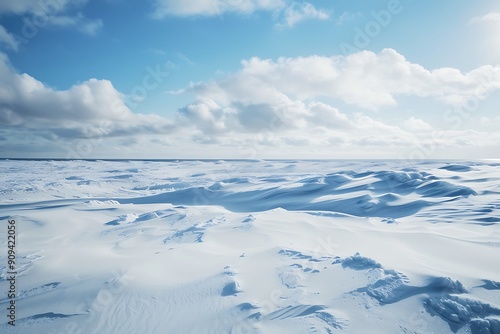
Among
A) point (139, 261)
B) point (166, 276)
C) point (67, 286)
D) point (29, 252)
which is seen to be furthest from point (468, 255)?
point (29, 252)

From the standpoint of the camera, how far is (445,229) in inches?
276

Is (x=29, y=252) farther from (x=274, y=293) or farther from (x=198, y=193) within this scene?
(x=198, y=193)

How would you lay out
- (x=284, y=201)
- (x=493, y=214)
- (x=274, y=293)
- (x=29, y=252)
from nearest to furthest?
(x=274, y=293) < (x=29, y=252) < (x=493, y=214) < (x=284, y=201)

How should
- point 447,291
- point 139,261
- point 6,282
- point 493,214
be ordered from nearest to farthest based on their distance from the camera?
point 447,291
point 6,282
point 139,261
point 493,214

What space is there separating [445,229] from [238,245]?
5979mm

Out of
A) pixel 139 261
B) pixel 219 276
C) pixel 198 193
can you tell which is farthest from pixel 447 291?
pixel 198 193

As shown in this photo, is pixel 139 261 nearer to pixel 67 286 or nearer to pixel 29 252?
pixel 67 286

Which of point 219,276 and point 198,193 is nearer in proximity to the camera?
point 219,276

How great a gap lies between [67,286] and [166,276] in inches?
62.0

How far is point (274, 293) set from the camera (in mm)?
3721

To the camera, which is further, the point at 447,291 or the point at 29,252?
the point at 29,252

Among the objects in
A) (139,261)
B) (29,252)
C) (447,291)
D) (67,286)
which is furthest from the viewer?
(29,252)

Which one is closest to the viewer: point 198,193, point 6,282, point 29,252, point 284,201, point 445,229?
point 6,282

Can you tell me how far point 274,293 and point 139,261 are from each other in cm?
294
